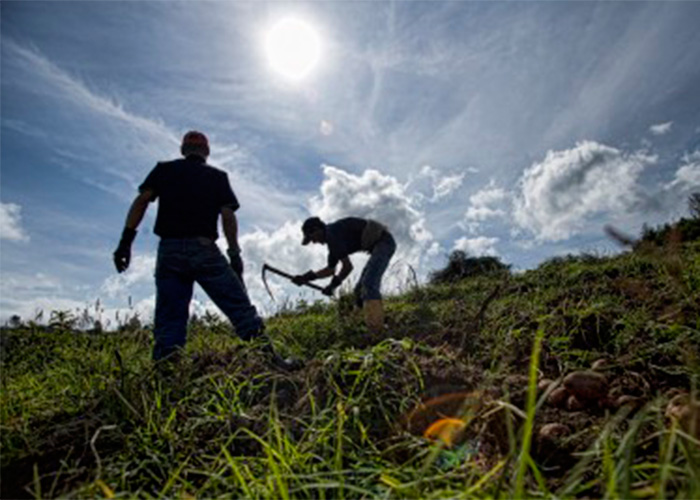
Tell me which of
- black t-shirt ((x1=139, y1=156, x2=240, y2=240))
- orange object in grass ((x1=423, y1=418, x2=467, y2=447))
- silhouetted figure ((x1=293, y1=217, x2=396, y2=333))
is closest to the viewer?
orange object in grass ((x1=423, y1=418, x2=467, y2=447))

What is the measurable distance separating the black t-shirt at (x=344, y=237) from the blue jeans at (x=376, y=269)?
346 millimetres

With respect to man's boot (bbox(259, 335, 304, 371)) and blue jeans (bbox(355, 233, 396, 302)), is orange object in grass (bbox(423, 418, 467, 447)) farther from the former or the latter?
blue jeans (bbox(355, 233, 396, 302))

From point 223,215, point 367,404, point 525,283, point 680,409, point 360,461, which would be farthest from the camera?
point 525,283

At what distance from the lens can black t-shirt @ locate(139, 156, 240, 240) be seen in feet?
13.6

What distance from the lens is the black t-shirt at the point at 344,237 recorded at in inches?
263

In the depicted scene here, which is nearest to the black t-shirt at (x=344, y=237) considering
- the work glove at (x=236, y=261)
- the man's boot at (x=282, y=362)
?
the work glove at (x=236, y=261)

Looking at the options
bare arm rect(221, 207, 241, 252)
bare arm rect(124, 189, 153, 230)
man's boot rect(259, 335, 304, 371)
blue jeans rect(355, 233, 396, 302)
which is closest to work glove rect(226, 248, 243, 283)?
bare arm rect(221, 207, 241, 252)

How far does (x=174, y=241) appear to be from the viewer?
4094 millimetres

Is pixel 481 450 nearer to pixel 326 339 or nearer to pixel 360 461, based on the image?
pixel 360 461

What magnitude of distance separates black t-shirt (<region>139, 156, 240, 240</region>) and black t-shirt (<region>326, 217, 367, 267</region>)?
237 centimetres

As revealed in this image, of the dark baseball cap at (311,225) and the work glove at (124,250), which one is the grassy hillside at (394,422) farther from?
the dark baseball cap at (311,225)

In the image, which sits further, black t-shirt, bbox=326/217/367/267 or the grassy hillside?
black t-shirt, bbox=326/217/367/267

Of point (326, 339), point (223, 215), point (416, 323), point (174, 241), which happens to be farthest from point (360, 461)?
point (416, 323)

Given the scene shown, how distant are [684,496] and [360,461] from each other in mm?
870
